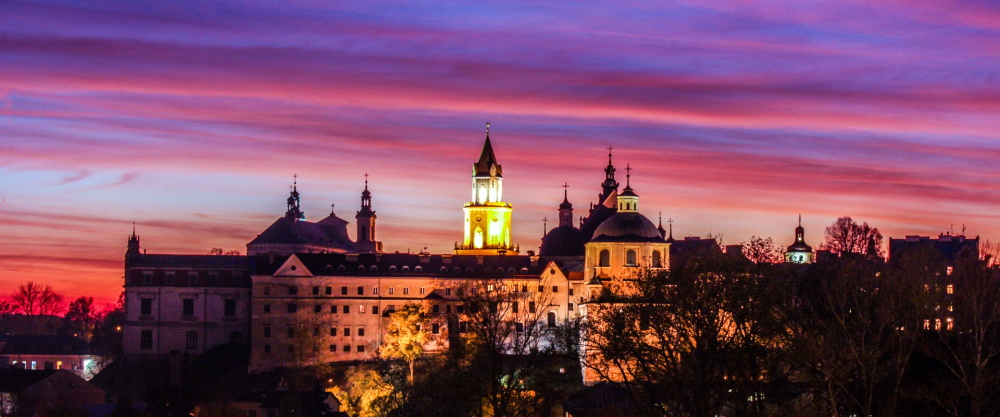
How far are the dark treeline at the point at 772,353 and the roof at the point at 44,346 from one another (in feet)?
395

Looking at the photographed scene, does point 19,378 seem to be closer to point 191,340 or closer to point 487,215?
point 191,340

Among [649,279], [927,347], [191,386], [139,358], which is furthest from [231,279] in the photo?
[927,347]

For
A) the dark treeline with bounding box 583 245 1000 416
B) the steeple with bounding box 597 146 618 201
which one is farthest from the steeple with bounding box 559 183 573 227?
the dark treeline with bounding box 583 245 1000 416

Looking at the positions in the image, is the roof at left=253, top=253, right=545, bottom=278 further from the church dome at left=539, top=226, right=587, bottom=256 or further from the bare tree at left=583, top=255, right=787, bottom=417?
the bare tree at left=583, top=255, right=787, bottom=417

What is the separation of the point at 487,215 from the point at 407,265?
19.1m

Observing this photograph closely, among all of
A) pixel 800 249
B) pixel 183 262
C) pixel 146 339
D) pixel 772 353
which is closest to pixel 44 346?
pixel 146 339

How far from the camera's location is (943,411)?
5288 cm

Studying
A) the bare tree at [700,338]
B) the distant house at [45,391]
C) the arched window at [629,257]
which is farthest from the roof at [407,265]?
the bare tree at [700,338]

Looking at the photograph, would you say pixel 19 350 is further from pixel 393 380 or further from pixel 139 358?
pixel 393 380

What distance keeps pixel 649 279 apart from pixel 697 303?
3556 mm

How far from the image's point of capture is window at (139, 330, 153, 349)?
13612cm

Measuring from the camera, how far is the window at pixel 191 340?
446 ft

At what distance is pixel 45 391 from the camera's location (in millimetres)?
114875

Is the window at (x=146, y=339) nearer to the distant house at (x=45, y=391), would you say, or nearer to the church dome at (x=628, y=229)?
the distant house at (x=45, y=391)
